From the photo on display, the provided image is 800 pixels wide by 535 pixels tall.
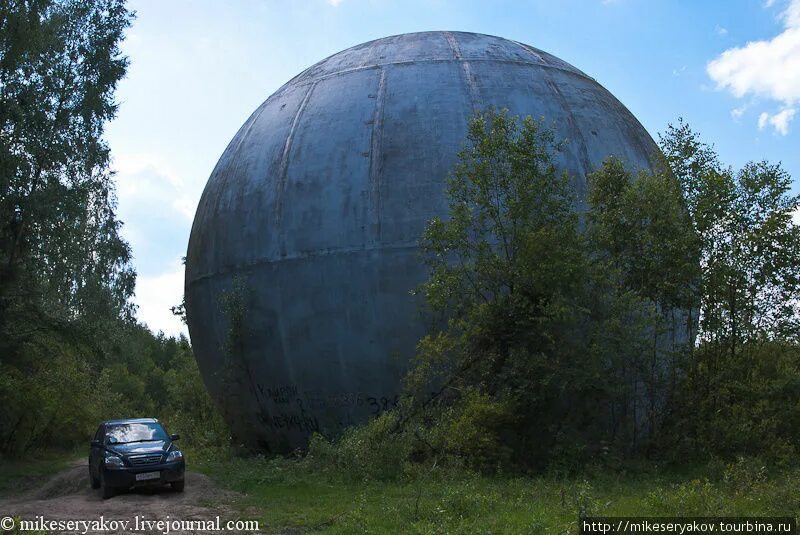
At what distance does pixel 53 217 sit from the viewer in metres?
16.6

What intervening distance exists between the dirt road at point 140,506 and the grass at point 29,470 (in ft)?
5.39

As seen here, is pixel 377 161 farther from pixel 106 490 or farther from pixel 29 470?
pixel 29 470

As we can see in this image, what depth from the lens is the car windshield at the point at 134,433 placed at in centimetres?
1372

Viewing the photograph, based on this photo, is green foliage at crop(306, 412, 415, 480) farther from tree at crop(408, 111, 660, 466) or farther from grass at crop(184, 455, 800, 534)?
tree at crop(408, 111, 660, 466)

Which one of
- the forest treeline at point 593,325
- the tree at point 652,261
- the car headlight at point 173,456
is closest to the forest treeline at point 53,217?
the car headlight at point 173,456

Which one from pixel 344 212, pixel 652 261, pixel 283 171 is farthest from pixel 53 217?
pixel 652 261

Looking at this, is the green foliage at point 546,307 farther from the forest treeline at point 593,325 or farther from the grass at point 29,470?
the grass at point 29,470

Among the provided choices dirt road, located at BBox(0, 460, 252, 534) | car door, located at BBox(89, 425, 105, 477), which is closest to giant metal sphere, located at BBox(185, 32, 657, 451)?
dirt road, located at BBox(0, 460, 252, 534)

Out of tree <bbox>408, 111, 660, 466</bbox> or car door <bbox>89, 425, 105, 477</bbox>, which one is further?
car door <bbox>89, 425, 105, 477</bbox>

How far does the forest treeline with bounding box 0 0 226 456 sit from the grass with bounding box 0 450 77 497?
58cm

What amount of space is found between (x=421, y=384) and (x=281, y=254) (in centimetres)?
372

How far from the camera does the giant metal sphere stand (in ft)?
45.8

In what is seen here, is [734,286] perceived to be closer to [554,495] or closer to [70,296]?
[554,495]

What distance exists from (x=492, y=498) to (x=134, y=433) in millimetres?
7312
